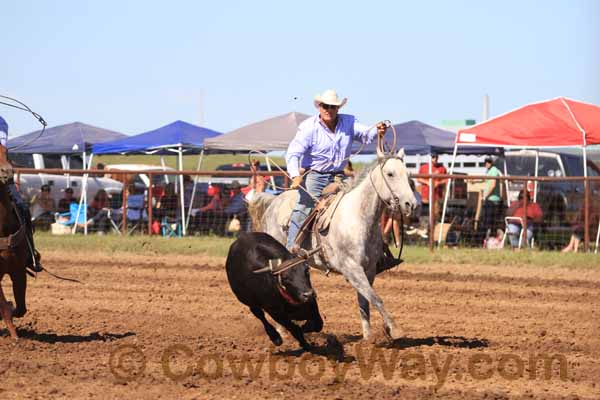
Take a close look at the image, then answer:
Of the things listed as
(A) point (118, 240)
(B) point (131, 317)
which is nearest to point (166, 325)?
(B) point (131, 317)

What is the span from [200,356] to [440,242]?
427 inches

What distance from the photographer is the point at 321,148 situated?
9445 mm

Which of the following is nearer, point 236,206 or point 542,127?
point 542,127

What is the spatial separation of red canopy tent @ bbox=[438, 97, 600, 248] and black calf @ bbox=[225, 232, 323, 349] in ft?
38.6

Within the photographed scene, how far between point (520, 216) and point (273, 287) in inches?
425

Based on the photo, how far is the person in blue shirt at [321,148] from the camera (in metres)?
9.30

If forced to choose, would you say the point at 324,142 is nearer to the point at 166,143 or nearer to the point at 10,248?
the point at 10,248

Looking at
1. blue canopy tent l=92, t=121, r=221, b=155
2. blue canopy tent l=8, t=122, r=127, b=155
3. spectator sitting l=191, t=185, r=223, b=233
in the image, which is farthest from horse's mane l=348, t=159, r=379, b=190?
blue canopy tent l=8, t=122, r=127, b=155

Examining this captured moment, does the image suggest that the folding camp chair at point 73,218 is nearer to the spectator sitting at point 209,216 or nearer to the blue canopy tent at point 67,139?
the spectator sitting at point 209,216

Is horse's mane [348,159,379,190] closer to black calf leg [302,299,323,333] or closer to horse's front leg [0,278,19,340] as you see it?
black calf leg [302,299,323,333]

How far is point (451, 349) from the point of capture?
330 inches

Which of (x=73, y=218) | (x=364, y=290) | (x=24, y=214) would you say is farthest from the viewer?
(x=73, y=218)

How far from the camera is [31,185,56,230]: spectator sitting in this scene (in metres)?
21.4

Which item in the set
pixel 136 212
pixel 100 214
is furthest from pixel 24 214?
pixel 100 214
